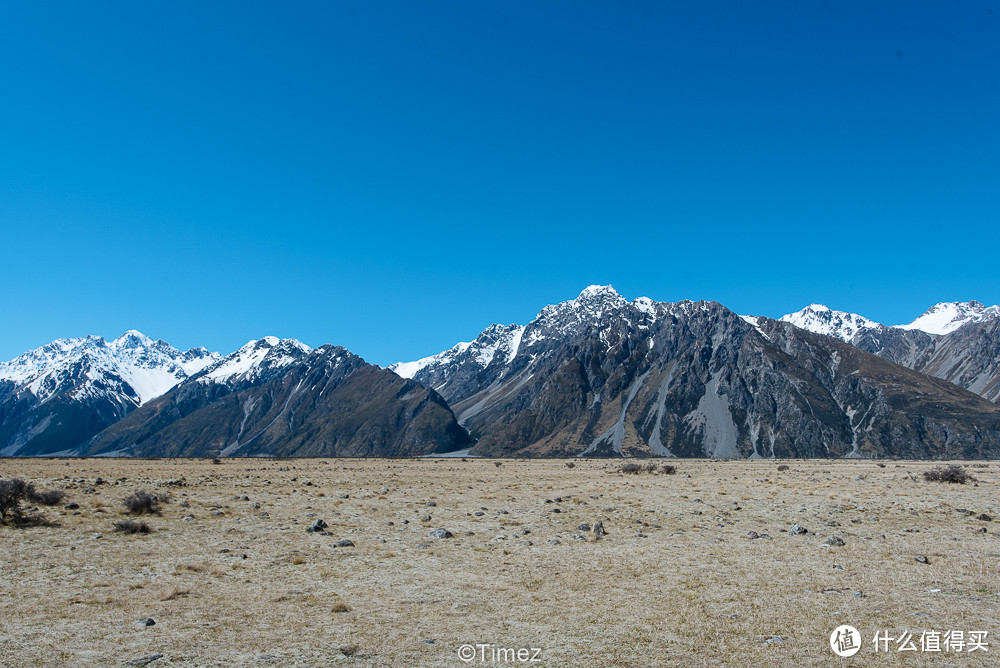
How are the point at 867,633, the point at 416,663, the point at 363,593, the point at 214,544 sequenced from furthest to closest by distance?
the point at 214,544 < the point at 363,593 < the point at 867,633 < the point at 416,663

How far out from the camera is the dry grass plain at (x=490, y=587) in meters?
12.6

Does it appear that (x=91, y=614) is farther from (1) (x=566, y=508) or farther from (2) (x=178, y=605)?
(1) (x=566, y=508)

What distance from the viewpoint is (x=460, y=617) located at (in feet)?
48.2

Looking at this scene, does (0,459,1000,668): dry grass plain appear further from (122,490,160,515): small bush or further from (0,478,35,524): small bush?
(0,478,35,524): small bush

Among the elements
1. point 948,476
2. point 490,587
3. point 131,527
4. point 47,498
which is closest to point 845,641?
point 490,587

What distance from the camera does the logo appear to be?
40.7ft

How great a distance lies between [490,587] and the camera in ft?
56.7

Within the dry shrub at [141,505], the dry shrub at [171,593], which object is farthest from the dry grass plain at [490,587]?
the dry shrub at [141,505]

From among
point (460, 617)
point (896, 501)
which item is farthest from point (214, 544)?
point (896, 501)

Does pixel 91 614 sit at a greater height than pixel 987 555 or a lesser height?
lesser

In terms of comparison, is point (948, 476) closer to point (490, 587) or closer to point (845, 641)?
point (845, 641)

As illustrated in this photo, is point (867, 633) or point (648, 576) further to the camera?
point (648, 576)

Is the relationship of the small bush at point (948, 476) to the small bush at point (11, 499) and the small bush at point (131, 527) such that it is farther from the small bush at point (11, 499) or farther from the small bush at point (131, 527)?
the small bush at point (11, 499)

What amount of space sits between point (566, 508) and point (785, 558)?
1478 centimetres
